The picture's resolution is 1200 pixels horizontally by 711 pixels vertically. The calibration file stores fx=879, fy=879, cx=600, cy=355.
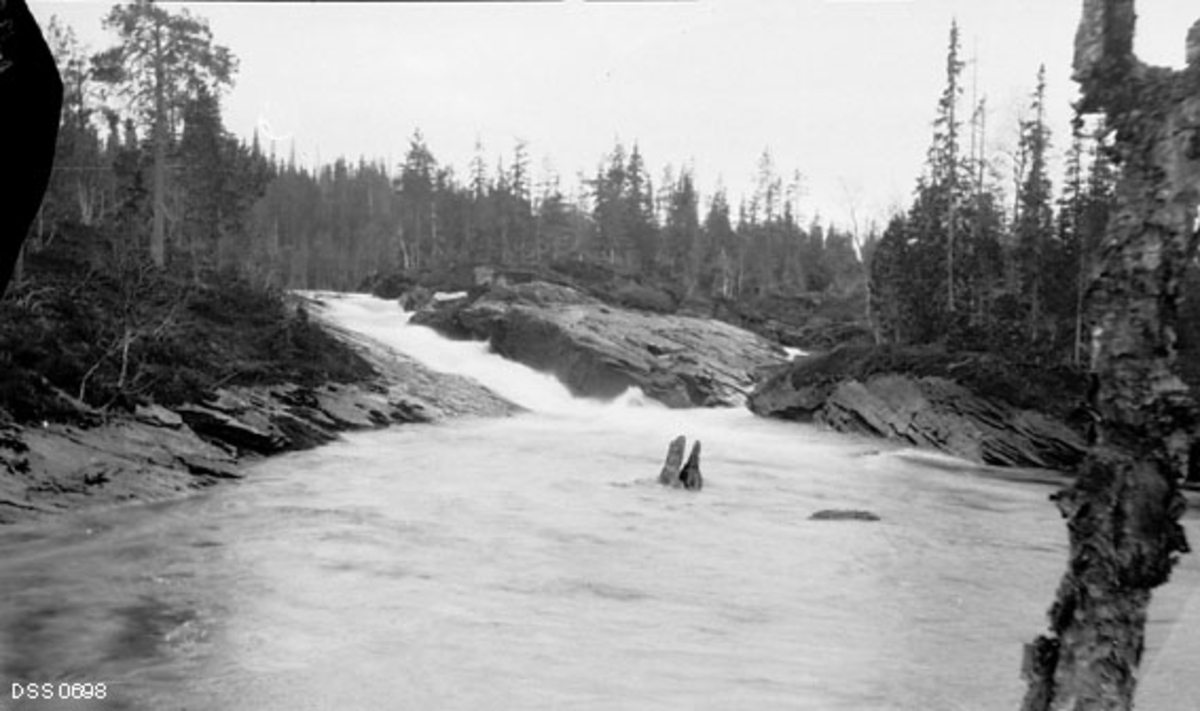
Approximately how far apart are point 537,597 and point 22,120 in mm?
7235

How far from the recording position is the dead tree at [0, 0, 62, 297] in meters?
4.55

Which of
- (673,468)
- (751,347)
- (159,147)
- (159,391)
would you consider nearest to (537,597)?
(673,468)

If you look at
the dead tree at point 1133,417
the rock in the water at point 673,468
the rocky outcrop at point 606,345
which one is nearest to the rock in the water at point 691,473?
the rock in the water at point 673,468

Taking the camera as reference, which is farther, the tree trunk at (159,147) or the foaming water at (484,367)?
the foaming water at (484,367)

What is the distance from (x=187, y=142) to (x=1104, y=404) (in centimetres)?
4507

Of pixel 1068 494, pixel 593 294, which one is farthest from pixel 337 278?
pixel 1068 494

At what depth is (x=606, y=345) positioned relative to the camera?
39.1 meters

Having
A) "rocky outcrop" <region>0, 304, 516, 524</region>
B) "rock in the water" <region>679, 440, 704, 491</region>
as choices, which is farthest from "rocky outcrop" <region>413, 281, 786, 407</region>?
"rock in the water" <region>679, 440, 704, 491</region>

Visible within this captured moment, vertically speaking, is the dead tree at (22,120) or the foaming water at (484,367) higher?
the dead tree at (22,120)

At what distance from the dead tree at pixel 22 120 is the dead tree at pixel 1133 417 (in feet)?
16.6

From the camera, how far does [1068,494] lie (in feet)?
10.5

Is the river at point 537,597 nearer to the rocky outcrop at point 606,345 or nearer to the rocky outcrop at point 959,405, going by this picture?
the rocky outcrop at point 959,405

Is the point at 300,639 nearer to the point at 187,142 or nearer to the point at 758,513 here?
the point at 758,513

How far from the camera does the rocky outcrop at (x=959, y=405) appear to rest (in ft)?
81.1
